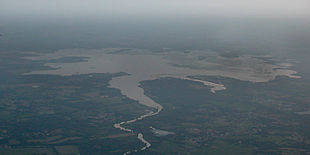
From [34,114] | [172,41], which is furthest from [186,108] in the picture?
[172,41]

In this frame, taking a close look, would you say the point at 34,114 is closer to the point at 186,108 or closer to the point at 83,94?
the point at 83,94

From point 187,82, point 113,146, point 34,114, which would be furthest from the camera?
point 187,82

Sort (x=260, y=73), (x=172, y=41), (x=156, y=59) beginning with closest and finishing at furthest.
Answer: (x=260, y=73)
(x=156, y=59)
(x=172, y=41)

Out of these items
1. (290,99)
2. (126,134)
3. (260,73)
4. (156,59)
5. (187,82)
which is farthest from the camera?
(156,59)

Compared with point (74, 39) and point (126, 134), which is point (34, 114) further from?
point (74, 39)

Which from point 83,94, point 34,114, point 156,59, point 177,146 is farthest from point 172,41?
point 177,146

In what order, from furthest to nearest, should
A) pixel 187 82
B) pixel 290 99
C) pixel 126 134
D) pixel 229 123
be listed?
pixel 187 82
pixel 290 99
pixel 229 123
pixel 126 134

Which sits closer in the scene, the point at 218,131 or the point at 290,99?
the point at 218,131

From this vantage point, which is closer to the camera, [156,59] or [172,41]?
[156,59]
